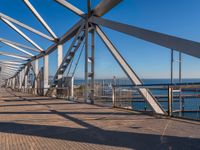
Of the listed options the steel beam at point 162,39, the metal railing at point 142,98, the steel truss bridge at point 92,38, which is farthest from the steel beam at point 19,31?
the steel beam at point 162,39

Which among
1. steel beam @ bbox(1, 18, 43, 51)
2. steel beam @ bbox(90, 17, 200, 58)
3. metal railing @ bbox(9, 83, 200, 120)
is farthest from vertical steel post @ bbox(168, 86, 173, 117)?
steel beam @ bbox(1, 18, 43, 51)

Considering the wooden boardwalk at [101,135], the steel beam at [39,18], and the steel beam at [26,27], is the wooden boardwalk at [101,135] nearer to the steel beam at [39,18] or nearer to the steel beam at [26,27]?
the steel beam at [39,18]

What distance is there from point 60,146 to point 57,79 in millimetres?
14551

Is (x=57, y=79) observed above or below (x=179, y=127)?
above

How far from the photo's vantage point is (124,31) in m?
8.42

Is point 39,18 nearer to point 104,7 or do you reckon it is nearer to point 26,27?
point 26,27

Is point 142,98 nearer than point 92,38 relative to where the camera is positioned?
Yes

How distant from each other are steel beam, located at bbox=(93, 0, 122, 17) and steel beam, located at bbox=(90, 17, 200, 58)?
109 cm

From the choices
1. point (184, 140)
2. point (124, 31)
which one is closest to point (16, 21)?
point (124, 31)

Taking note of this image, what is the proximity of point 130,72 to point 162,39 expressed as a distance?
3004mm

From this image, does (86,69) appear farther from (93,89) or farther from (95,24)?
(95,24)

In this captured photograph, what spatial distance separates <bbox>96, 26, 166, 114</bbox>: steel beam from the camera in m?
7.78

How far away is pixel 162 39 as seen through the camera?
21.7 ft

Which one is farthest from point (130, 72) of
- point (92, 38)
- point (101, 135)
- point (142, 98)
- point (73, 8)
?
point (73, 8)
